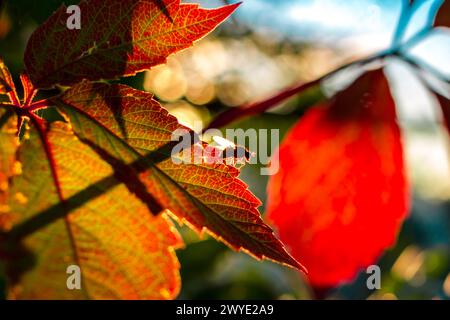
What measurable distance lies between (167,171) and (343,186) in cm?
22

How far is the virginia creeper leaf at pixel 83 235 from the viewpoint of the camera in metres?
0.40

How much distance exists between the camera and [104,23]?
329mm

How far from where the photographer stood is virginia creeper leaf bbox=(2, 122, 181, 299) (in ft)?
1.30

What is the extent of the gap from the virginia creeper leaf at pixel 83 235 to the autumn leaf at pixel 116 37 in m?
0.06

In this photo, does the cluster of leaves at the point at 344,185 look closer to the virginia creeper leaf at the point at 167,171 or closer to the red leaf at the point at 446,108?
the red leaf at the point at 446,108

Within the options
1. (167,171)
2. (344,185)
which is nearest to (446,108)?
(344,185)

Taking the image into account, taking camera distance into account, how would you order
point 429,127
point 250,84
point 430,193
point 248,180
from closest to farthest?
point 250,84
point 248,180
point 429,127
point 430,193

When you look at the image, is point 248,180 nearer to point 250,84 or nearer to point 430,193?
point 250,84

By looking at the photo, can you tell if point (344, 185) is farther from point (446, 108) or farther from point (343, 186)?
point (446, 108)

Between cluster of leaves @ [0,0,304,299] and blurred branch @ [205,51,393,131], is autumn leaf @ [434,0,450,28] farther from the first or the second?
cluster of leaves @ [0,0,304,299]

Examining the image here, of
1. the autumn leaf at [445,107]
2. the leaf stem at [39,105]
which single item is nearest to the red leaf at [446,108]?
the autumn leaf at [445,107]

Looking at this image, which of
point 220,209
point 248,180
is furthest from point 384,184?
point 248,180
